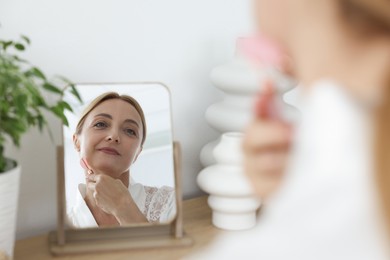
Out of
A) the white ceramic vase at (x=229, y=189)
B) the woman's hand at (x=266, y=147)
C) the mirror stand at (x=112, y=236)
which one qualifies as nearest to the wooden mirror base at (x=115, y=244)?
the mirror stand at (x=112, y=236)

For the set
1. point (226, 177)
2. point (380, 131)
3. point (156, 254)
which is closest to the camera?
point (380, 131)

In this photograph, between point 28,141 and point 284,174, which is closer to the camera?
point 284,174

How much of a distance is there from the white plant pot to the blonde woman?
1.97ft

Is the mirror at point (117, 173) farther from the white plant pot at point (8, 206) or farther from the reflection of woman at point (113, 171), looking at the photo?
the white plant pot at point (8, 206)

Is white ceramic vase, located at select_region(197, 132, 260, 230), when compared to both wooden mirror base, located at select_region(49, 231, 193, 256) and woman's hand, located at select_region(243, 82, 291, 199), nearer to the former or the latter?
wooden mirror base, located at select_region(49, 231, 193, 256)

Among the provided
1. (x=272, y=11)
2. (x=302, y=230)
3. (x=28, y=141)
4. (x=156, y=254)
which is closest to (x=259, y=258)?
(x=302, y=230)

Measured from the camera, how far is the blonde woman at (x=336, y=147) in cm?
29

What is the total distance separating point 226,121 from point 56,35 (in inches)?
13.3

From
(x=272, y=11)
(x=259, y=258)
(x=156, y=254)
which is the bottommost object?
(x=156, y=254)

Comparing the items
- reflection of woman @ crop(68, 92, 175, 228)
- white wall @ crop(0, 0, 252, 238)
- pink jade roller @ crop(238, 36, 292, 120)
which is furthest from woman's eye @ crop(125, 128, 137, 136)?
pink jade roller @ crop(238, 36, 292, 120)

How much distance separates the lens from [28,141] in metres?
1.09

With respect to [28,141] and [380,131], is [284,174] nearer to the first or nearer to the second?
[380,131]

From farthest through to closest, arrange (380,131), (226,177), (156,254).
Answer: (226,177)
(156,254)
(380,131)

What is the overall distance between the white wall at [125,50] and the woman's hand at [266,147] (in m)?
0.78
